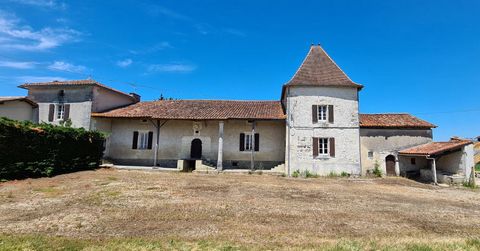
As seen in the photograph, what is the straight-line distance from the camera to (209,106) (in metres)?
22.5

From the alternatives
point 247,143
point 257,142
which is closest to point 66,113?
point 247,143

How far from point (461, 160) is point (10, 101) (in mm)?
30271

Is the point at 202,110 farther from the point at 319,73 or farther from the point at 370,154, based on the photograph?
the point at 370,154

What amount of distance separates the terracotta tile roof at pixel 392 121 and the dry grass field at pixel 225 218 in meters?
7.52

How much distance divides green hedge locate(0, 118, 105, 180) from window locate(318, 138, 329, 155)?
15.2 m

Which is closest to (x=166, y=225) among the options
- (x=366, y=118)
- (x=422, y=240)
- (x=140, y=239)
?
(x=140, y=239)

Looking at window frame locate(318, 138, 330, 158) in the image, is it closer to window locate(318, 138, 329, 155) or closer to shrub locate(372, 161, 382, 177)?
window locate(318, 138, 329, 155)

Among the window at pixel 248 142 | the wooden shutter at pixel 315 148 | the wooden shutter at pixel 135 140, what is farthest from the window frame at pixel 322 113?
the wooden shutter at pixel 135 140

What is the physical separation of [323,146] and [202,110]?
954 cm

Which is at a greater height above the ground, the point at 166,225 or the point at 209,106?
the point at 209,106

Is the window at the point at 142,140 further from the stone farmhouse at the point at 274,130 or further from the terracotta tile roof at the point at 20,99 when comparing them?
the terracotta tile roof at the point at 20,99

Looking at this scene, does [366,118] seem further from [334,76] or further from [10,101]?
[10,101]

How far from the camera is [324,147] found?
746 inches

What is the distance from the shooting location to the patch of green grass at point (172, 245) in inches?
202
